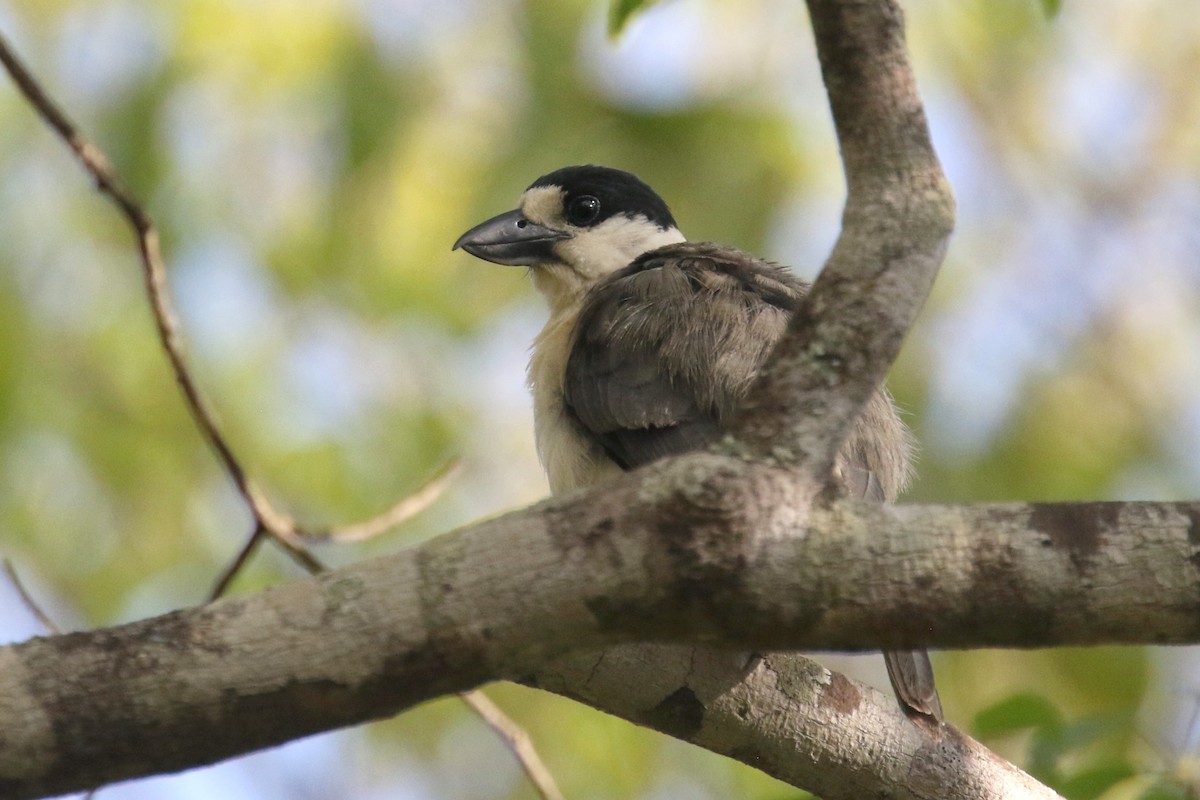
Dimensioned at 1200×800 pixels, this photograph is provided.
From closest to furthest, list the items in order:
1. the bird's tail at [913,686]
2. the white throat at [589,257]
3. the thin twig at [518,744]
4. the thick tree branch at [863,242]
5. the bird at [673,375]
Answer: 1. the thick tree branch at [863,242]
2. the bird's tail at [913,686]
3. the bird at [673,375]
4. the thin twig at [518,744]
5. the white throat at [589,257]

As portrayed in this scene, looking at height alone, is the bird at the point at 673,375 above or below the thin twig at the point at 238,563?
above

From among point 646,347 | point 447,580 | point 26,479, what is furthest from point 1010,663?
point 447,580

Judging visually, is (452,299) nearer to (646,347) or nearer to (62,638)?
(646,347)

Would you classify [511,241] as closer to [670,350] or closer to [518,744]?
[670,350]

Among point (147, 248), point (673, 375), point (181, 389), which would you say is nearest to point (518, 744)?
point (673, 375)

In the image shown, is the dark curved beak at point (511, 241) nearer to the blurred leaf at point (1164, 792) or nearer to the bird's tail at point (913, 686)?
the bird's tail at point (913, 686)

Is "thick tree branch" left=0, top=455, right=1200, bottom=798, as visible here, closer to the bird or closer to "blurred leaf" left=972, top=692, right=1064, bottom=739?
the bird

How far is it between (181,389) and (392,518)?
83cm

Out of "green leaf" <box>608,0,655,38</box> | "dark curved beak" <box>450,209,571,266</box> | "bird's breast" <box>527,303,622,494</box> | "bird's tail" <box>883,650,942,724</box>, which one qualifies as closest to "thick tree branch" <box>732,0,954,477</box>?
"green leaf" <box>608,0,655,38</box>

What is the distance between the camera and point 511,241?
5137 mm

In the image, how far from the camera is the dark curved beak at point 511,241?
5.11m

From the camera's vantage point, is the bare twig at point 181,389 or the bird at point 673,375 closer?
the bare twig at point 181,389

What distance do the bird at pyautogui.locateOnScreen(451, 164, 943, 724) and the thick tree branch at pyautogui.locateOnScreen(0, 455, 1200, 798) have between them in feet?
4.05

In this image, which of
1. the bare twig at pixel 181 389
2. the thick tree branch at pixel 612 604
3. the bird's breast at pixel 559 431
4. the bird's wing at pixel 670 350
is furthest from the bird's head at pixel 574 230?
the thick tree branch at pixel 612 604
